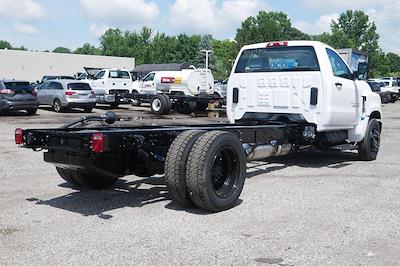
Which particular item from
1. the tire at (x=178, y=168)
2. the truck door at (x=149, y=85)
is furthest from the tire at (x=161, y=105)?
the tire at (x=178, y=168)

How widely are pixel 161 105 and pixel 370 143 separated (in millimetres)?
14024

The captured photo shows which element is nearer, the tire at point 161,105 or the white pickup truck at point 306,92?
the white pickup truck at point 306,92

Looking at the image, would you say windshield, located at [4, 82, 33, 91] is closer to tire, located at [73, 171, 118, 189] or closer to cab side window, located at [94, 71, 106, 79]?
cab side window, located at [94, 71, 106, 79]

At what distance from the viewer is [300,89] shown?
27.4ft

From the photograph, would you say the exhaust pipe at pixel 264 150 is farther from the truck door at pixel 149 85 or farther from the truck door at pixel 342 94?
the truck door at pixel 149 85

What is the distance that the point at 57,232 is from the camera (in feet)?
16.2

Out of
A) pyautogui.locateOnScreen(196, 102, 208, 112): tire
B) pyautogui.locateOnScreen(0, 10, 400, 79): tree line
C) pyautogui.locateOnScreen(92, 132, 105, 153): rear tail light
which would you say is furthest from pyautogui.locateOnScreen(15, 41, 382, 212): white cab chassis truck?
pyautogui.locateOnScreen(0, 10, 400, 79): tree line

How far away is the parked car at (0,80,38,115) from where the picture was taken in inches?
774

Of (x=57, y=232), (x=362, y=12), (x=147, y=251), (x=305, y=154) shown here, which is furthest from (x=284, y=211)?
(x=362, y=12)

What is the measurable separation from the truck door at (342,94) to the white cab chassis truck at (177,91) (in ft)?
46.2

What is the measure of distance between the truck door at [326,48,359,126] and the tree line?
74.6 meters

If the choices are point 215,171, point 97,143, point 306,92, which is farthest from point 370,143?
point 97,143

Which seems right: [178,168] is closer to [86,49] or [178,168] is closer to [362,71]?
[362,71]

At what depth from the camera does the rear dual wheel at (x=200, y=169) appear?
17.7 feet
